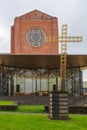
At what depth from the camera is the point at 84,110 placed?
26.0 meters

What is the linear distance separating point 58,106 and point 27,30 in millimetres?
61286

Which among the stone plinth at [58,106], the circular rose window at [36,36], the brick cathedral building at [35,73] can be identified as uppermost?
the circular rose window at [36,36]

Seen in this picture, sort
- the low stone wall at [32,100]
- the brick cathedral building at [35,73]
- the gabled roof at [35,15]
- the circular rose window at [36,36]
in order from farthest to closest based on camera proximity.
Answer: the gabled roof at [35,15] → the circular rose window at [36,36] → the brick cathedral building at [35,73] → the low stone wall at [32,100]

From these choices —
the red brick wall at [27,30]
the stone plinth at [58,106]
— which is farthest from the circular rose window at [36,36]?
the stone plinth at [58,106]

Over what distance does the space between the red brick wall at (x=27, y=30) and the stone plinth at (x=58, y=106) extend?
58592 millimetres

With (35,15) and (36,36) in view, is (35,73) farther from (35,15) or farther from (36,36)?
(35,15)

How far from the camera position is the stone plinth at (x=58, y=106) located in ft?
64.3

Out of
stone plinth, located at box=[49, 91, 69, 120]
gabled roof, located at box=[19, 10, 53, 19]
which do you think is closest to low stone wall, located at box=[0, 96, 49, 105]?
stone plinth, located at box=[49, 91, 69, 120]

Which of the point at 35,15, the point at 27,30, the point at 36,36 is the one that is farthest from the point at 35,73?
the point at 35,15

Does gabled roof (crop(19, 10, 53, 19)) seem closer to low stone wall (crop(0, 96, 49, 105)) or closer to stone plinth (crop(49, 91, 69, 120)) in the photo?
low stone wall (crop(0, 96, 49, 105))

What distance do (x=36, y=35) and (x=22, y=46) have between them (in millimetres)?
3895

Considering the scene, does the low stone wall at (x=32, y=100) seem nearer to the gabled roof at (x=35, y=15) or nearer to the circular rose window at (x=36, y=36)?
the circular rose window at (x=36, y=36)

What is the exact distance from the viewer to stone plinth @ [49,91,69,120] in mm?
19594

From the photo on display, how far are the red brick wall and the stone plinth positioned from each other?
58592mm
